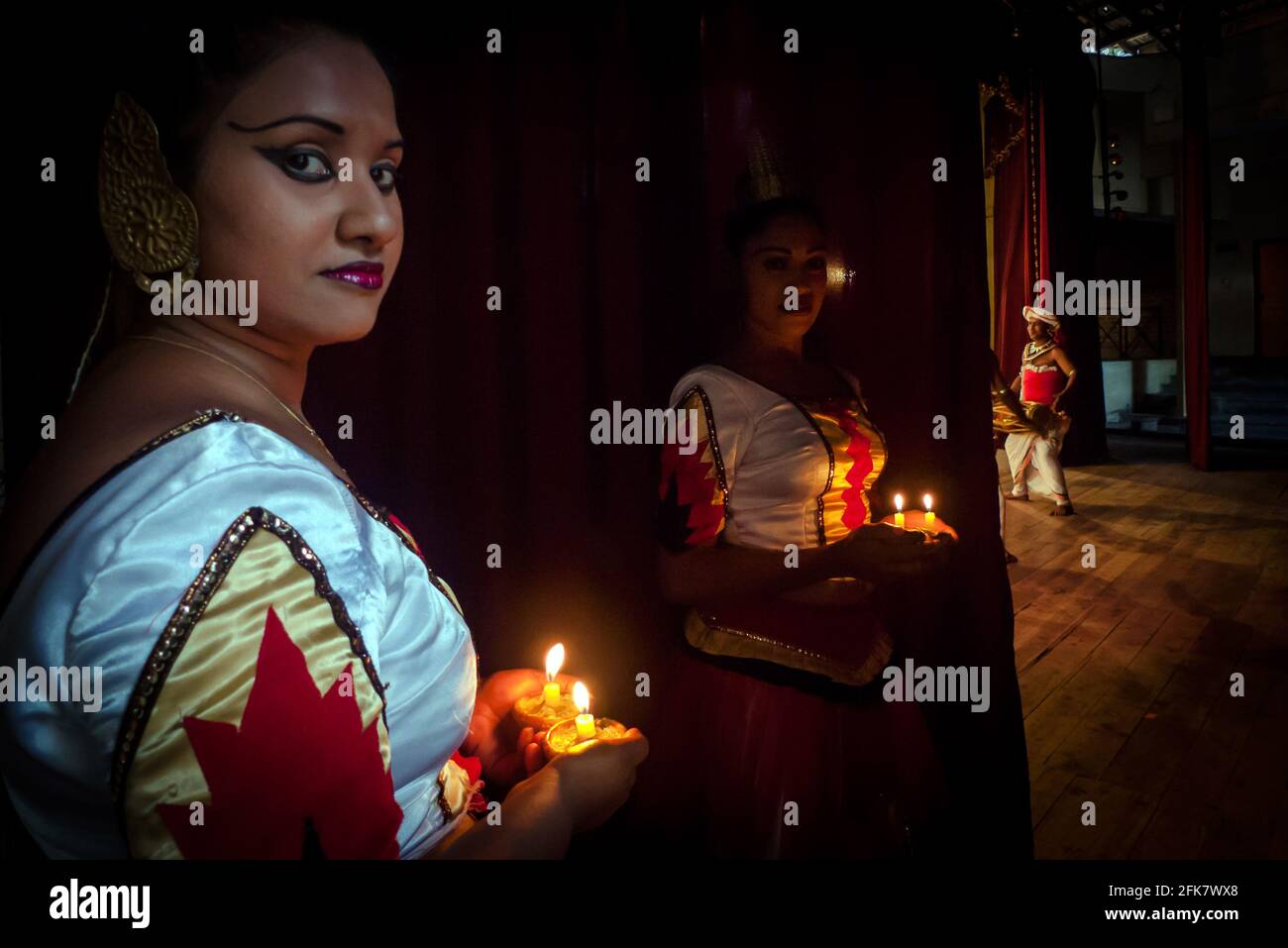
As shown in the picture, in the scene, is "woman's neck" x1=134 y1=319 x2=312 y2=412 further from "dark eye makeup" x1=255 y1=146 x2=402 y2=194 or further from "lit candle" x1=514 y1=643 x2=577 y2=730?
"lit candle" x1=514 y1=643 x2=577 y2=730

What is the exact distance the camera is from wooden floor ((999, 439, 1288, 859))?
2119 mm

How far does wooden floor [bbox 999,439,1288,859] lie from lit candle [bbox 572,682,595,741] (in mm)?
1752

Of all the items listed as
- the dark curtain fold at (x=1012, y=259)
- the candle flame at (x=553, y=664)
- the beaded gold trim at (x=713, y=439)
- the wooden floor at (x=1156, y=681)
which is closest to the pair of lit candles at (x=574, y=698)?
the candle flame at (x=553, y=664)

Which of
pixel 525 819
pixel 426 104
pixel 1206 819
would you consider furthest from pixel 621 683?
pixel 1206 819

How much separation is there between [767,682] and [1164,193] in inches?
745

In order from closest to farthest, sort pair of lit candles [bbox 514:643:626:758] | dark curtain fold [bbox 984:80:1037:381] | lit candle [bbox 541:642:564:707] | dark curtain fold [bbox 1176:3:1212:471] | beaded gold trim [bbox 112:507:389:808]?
beaded gold trim [bbox 112:507:389:808], pair of lit candles [bbox 514:643:626:758], lit candle [bbox 541:642:564:707], dark curtain fold [bbox 984:80:1037:381], dark curtain fold [bbox 1176:3:1212:471]

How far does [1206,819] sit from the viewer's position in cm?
212

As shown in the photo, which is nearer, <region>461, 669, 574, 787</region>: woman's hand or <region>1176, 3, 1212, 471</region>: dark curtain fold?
<region>461, 669, 574, 787</region>: woman's hand

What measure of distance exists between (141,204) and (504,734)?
0.77 m

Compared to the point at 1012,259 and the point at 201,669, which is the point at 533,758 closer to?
the point at 201,669

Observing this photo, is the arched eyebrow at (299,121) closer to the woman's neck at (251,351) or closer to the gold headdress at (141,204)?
the gold headdress at (141,204)

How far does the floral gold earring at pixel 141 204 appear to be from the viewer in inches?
26.4

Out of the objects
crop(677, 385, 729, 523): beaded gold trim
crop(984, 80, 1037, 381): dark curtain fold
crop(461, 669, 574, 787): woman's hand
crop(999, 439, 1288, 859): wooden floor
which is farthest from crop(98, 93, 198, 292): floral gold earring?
crop(984, 80, 1037, 381): dark curtain fold

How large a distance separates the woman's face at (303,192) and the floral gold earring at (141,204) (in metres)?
0.02
